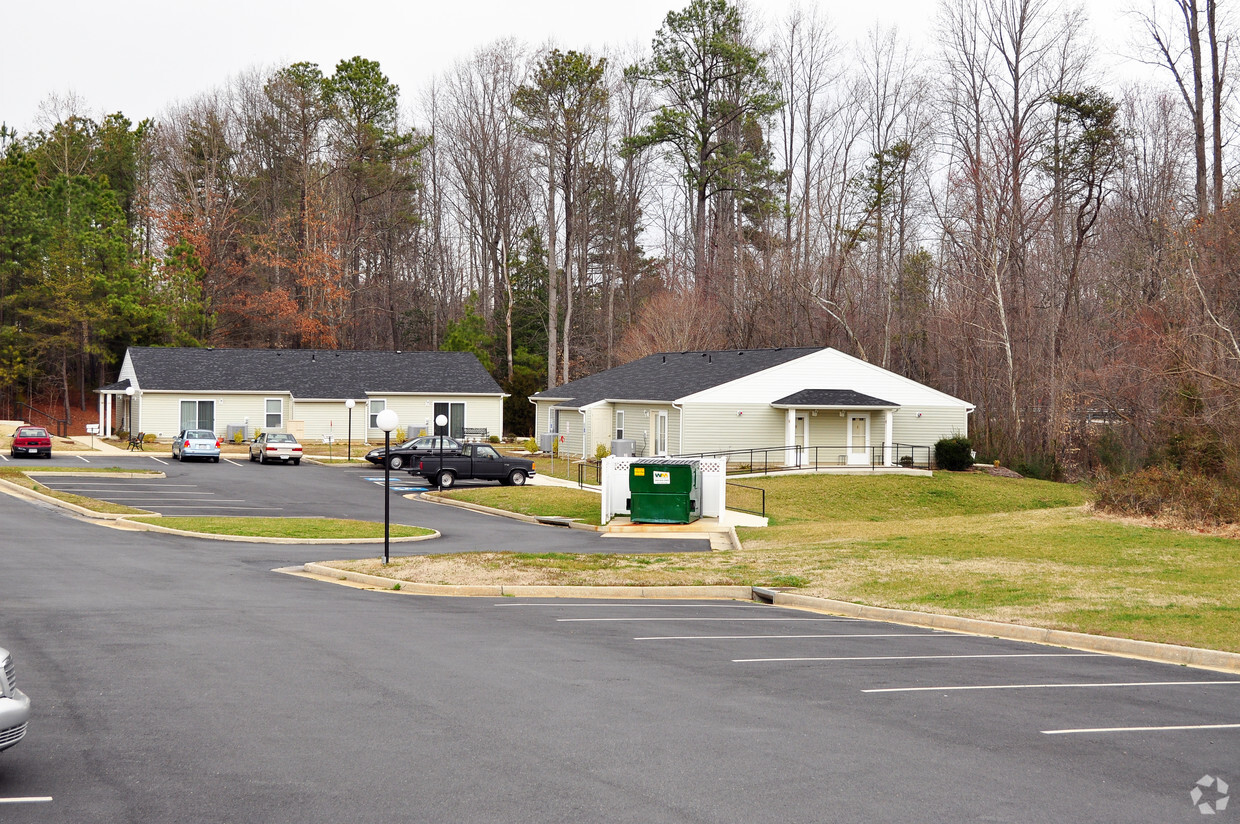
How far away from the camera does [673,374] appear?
161 ft

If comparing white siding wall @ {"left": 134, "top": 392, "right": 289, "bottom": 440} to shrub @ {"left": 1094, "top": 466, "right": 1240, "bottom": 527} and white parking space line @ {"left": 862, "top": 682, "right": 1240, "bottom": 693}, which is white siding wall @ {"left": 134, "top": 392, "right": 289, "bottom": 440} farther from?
white parking space line @ {"left": 862, "top": 682, "right": 1240, "bottom": 693}

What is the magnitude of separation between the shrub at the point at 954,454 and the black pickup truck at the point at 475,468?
58.8 feet

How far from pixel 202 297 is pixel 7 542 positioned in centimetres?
5280

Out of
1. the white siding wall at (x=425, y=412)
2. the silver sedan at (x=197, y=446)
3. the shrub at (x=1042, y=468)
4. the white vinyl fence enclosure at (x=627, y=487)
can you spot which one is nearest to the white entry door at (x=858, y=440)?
the shrub at (x=1042, y=468)

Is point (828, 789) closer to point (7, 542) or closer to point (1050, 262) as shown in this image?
point (7, 542)

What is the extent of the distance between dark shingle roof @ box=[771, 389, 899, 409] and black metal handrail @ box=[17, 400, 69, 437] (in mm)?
44192

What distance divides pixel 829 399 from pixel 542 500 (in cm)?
1607

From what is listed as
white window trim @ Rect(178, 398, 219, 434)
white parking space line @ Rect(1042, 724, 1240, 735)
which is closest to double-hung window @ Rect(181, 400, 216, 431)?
white window trim @ Rect(178, 398, 219, 434)

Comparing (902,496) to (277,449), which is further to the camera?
(277,449)

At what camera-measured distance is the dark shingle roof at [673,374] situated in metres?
45.6

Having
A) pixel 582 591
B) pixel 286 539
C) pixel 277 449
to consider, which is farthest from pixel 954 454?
pixel 582 591

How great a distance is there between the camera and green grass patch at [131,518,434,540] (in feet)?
78.6

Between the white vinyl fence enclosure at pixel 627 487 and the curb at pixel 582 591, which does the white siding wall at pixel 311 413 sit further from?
the curb at pixel 582 591

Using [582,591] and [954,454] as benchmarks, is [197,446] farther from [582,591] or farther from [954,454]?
[582,591]
